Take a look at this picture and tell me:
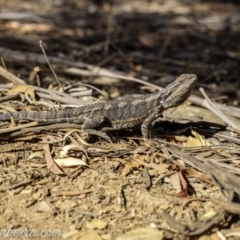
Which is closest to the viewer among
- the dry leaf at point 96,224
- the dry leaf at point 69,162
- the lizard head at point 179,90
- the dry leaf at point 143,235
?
the dry leaf at point 143,235

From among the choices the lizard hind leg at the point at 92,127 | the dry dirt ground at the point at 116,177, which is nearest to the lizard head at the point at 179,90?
the dry dirt ground at the point at 116,177

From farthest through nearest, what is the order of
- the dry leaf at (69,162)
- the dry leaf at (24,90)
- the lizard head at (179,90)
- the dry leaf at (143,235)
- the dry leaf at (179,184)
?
the dry leaf at (24,90) → the lizard head at (179,90) → the dry leaf at (69,162) → the dry leaf at (179,184) → the dry leaf at (143,235)

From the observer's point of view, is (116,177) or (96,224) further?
(116,177)

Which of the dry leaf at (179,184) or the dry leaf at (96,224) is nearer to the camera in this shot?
A: the dry leaf at (96,224)

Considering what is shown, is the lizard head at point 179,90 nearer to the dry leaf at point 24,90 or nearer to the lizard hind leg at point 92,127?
the lizard hind leg at point 92,127

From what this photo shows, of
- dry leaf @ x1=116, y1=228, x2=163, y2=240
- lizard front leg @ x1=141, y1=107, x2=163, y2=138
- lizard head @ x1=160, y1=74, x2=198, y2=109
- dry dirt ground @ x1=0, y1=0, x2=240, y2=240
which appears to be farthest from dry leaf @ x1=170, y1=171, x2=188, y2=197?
lizard head @ x1=160, y1=74, x2=198, y2=109

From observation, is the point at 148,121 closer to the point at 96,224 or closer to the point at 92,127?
the point at 92,127

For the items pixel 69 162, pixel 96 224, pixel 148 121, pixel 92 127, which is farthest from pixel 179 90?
pixel 96 224

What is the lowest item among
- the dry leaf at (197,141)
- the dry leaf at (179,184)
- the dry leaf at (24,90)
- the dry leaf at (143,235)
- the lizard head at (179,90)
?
the dry leaf at (24,90)

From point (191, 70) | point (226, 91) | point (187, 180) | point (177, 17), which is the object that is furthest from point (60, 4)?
point (187, 180)
